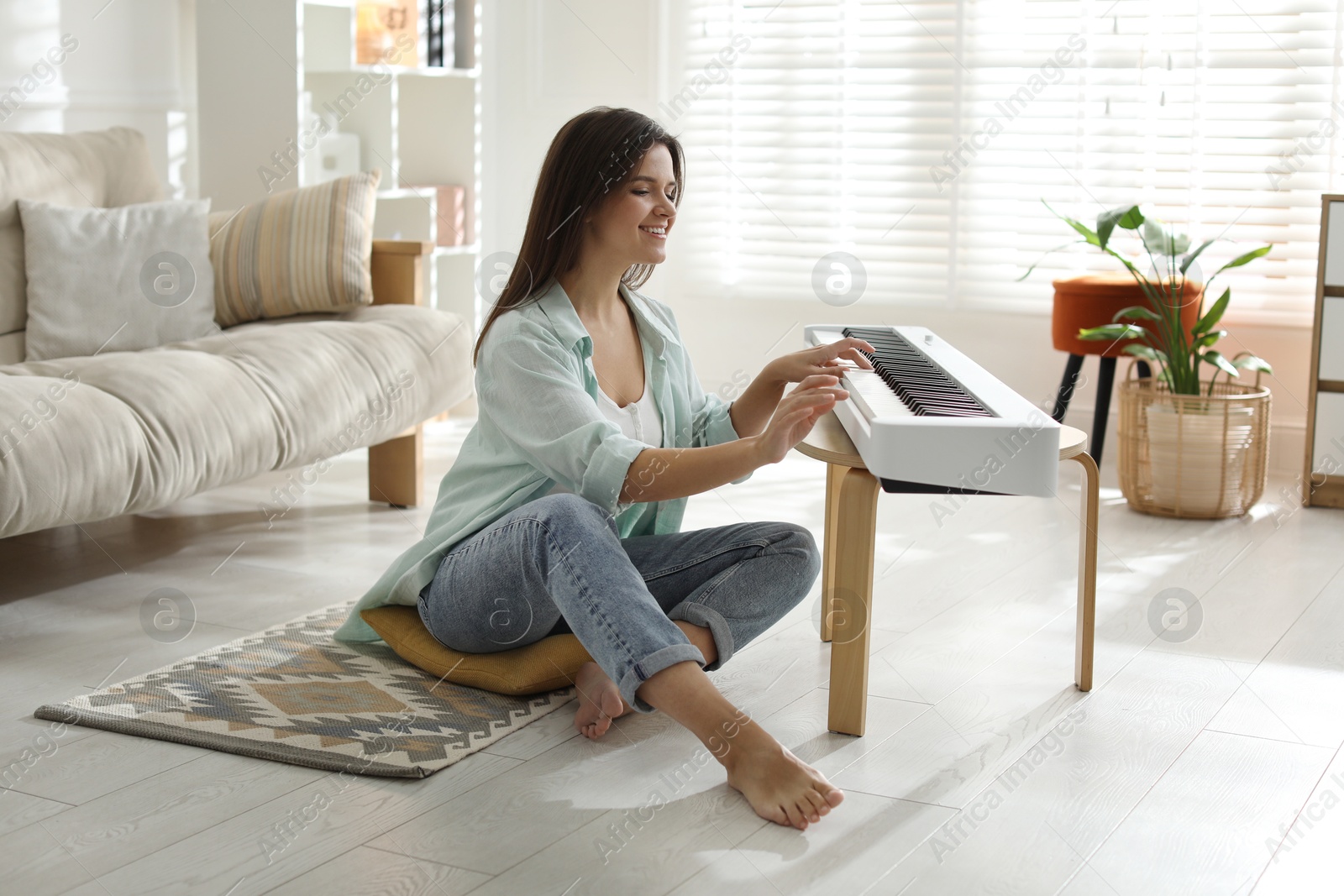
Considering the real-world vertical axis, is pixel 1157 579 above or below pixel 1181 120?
below

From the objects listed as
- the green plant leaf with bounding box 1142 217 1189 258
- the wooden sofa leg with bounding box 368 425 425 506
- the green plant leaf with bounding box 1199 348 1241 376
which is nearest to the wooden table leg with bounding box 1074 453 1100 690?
the green plant leaf with bounding box 1199 348 1241 376

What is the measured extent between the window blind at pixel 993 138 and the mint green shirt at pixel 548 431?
7.34 feet

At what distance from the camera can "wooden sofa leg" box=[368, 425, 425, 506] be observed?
3.10 metres

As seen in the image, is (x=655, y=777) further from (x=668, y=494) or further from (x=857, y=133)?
(x=857, y=133)

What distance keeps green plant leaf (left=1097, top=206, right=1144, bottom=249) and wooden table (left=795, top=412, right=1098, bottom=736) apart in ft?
4.86

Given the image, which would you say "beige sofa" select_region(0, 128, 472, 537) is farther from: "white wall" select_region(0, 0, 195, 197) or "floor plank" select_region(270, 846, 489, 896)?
"floor plank" select_region(270, 846, 489, 896)

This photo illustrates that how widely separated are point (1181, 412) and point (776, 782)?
1.97 meters

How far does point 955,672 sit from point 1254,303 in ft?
7.03

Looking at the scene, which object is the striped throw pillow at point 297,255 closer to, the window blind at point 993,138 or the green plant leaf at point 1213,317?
the window blind at point 993,138

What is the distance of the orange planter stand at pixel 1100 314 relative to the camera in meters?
3.31

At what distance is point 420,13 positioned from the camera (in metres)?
4.12

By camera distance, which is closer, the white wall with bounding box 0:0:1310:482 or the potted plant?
the potted plant

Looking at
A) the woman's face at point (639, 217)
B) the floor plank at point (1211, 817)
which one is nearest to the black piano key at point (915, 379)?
the woman's face at point (639, 217)

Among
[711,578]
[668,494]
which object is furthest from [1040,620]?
[668,494]
